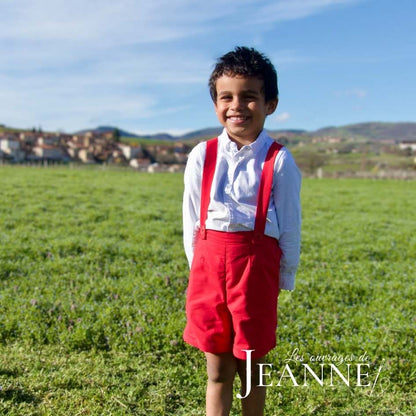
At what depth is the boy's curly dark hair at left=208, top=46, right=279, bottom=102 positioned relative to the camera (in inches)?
126

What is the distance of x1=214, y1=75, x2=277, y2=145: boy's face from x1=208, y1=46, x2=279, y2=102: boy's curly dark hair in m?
0.04

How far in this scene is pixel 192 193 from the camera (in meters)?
3.43

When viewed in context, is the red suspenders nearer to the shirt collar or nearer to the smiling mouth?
the shirt collar

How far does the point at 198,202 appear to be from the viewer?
346 centimetres

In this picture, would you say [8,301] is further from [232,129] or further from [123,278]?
[232,129]

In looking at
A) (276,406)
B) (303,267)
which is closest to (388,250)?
(303,267)

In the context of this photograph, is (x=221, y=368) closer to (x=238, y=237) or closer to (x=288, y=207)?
(x=238, y=237)

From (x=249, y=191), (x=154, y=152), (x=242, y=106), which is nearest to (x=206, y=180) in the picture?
(x=249, y=191)

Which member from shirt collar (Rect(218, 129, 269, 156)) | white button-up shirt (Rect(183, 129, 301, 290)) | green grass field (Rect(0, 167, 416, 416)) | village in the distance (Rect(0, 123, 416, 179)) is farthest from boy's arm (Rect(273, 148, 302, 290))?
village in the distance (Rect(0, 123, 416, 179))

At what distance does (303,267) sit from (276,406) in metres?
4.75

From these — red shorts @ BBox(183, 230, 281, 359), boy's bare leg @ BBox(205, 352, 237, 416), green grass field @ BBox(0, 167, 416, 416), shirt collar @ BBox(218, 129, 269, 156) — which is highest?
shirt collar @ BBox(218, 129, 269, 156)

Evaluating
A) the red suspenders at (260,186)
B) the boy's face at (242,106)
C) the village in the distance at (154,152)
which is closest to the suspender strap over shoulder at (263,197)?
the red suspenders at (260,186)

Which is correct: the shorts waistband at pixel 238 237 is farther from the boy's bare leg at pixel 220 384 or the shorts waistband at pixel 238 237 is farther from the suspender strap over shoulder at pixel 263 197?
the boy's bare leg at pixel 220 384

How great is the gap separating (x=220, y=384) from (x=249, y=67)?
2.38 meters
